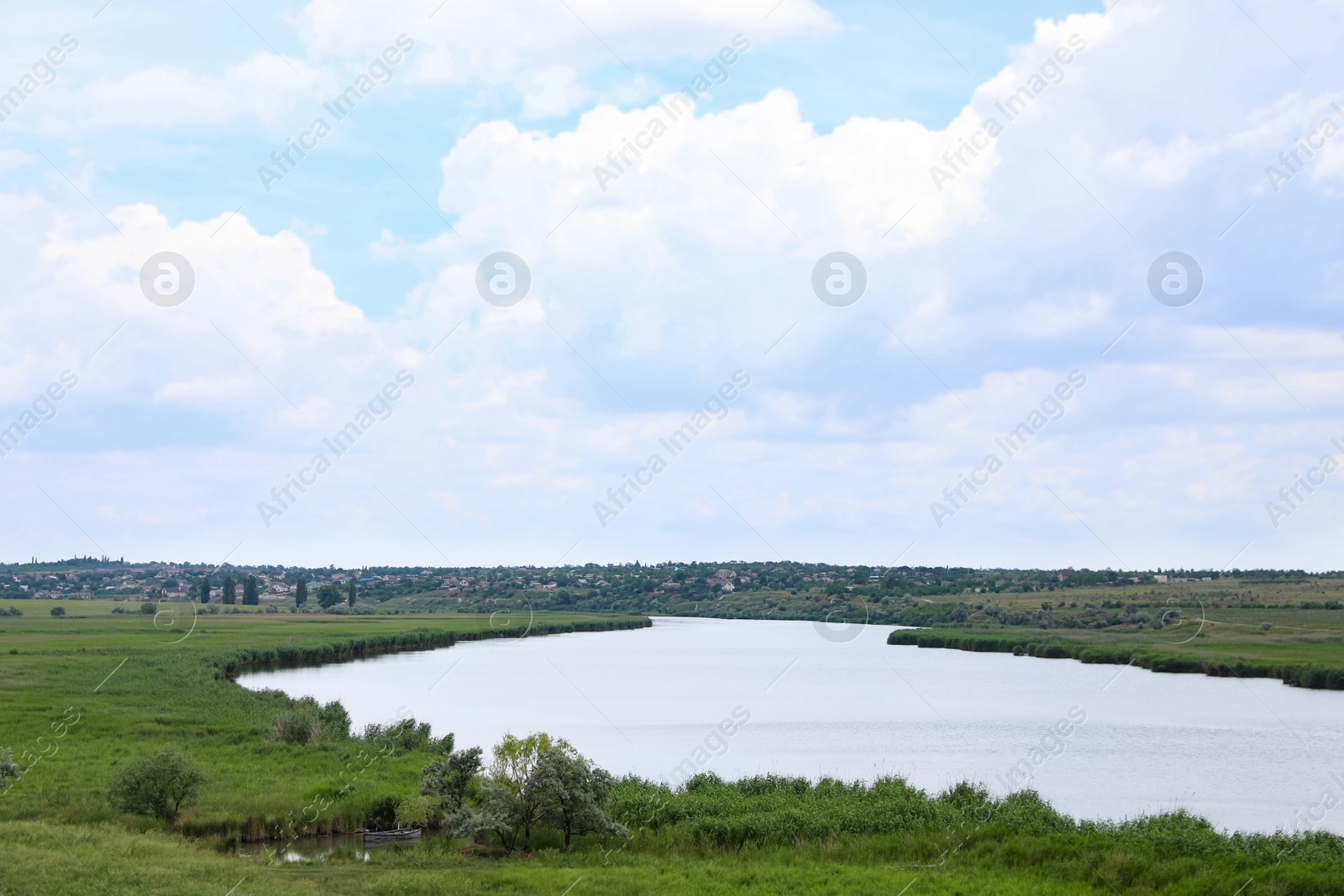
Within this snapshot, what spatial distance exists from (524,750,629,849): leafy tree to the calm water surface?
30.3 feet

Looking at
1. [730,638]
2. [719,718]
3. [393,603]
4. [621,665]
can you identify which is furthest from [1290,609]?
[393,603]

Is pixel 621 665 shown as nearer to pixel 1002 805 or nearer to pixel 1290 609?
pixel 1002 805

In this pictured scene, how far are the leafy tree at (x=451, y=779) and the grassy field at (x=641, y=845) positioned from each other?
1.70m

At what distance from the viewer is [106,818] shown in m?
22.6

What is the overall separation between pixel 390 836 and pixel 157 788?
5235 millimetres

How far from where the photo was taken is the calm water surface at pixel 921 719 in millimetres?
31766

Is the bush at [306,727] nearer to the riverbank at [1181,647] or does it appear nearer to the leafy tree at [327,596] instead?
the riverbank at [1181,647]

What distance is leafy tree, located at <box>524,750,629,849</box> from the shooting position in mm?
21703

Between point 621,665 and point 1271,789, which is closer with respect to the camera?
point 1271,789

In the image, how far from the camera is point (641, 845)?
2227cm

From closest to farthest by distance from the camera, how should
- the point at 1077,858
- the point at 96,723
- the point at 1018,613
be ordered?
the point at 1077,858, the point at 96,723, the point at 1018,613

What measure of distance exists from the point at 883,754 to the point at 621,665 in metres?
39.0

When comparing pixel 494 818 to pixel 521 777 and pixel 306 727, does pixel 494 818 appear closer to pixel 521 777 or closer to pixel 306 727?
pixel 521 777

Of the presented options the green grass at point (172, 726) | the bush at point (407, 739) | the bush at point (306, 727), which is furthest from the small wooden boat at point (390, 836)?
the bush at point (306, 727)
